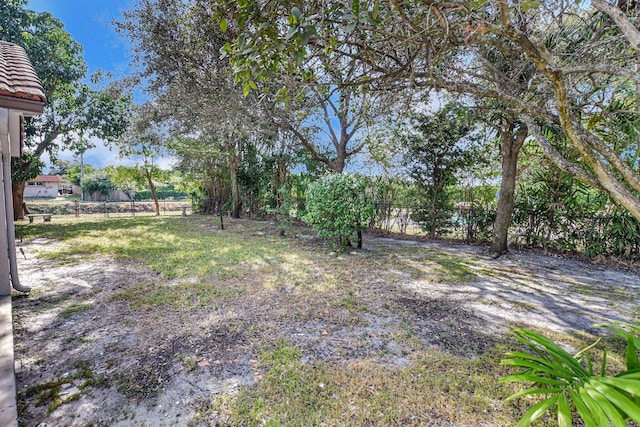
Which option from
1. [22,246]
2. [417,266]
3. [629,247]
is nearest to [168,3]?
[22,246]

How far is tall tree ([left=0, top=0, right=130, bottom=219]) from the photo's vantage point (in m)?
10.0

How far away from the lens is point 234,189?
12.8 m

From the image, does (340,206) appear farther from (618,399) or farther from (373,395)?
(618,399)

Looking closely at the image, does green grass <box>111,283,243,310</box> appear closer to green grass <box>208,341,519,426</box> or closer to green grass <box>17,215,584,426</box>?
green grass <box>17,215,584,426</box>

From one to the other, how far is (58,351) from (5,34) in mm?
13149

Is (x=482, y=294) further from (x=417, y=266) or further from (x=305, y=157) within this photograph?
(x=305, y=157)

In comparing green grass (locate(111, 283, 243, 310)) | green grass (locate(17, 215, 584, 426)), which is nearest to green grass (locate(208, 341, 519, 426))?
green grass (locate(17, 215, 584, 426))

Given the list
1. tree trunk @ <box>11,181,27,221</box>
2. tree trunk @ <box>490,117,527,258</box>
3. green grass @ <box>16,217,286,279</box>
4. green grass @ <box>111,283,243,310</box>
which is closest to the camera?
green grass @ <box>111,283,243,310</box>

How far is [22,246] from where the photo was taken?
6.77m

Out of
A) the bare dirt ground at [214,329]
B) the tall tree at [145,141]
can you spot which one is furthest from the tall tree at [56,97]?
the bare dirt ground at [214,329]

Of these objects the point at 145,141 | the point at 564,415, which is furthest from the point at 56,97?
the point at 564,415

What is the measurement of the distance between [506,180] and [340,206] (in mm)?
3714

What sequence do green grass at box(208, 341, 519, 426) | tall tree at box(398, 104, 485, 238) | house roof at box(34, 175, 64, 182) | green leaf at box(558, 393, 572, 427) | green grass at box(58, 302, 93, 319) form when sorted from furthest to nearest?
house roof at box(34, 175, 64, 182) → tall tree at box(398, 104, 485, 238) → green grass at box(58, 302, 93, 319) → green grass at box(208, 341, 519, 426) → green leaf at box(558, 393, 572, 427)

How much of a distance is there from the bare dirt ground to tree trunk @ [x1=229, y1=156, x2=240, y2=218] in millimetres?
7911
